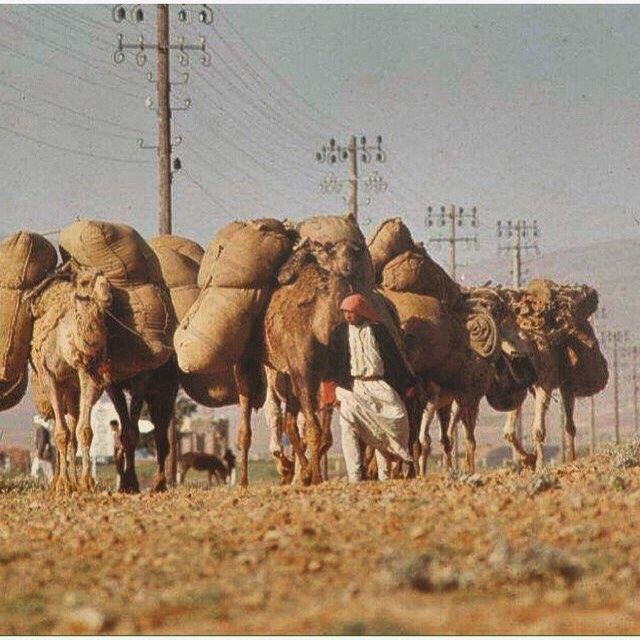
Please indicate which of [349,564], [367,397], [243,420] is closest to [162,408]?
[243,420]

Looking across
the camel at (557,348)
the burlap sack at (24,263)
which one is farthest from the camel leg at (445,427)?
the burlap sack at (24,263)

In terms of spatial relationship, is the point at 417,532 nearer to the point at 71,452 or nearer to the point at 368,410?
the point at 368,410

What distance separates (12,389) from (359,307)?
8.15 meters

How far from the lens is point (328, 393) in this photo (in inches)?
876

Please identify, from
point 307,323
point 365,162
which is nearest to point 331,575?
point 307,323

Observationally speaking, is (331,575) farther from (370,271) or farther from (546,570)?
(370,271)

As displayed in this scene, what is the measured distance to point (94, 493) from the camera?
24891 mm

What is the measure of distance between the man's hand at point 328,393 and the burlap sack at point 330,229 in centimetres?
253

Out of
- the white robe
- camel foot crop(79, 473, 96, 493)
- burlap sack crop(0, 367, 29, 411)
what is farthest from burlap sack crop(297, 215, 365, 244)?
burlap sack crop(0, 367, 29, 411)

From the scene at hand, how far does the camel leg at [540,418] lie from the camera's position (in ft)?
110

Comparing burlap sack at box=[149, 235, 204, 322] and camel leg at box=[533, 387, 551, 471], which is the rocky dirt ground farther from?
camel leg at box=[533, 387, 551, 471]

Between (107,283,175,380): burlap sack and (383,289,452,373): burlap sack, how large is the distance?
10.5ft

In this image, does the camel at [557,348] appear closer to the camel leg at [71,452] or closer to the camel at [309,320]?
the camel leg at [71,452]

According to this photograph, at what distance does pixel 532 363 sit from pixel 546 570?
23576mm
